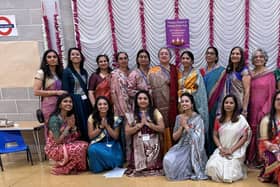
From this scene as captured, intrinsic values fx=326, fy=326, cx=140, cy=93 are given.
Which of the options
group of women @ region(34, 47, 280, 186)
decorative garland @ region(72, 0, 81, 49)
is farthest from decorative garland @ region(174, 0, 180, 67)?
decorative garland @ region(72, 0, 81, 49)

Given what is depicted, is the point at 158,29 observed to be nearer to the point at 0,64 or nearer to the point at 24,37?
the point at 24,37

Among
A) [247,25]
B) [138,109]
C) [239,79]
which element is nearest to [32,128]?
[138,109]

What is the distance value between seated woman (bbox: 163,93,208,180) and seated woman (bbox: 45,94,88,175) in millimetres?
872

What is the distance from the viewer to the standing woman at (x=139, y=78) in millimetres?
3354

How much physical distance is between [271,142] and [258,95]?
0.57 m

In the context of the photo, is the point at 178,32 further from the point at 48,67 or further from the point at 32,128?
the point at 32,128

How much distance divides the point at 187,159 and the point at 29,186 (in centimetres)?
148

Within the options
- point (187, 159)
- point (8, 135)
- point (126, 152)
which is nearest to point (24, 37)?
point (8, 135)

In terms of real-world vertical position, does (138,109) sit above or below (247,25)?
below

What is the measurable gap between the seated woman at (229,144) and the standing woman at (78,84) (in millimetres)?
1370

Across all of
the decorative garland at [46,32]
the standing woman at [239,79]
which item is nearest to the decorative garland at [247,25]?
the standing woman at [239,79]

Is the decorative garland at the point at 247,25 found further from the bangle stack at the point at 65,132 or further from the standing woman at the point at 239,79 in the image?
the bangle stack at the point at 65,132

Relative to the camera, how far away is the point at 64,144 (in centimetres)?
325

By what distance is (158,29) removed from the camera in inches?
142
